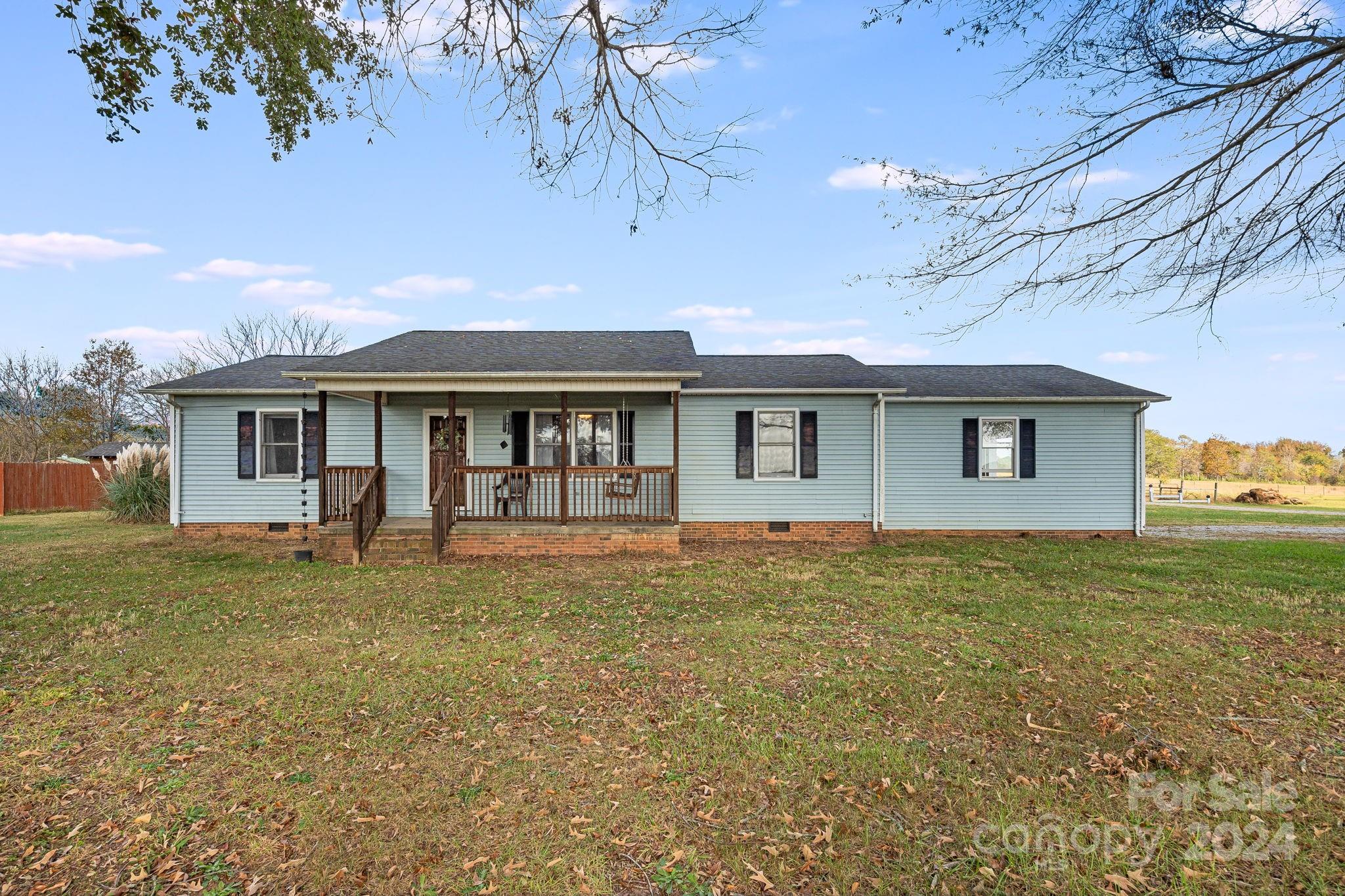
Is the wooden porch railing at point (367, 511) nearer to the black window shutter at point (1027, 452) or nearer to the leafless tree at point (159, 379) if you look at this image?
the black window shutter at point (1027, 452)

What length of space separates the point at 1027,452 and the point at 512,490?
10.5 m

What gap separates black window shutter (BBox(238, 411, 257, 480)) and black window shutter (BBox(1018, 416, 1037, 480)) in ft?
51.6

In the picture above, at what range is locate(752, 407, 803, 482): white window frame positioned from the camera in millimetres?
12055

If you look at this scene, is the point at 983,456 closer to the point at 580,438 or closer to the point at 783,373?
the point at 783,373

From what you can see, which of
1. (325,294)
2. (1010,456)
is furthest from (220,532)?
(325,294)

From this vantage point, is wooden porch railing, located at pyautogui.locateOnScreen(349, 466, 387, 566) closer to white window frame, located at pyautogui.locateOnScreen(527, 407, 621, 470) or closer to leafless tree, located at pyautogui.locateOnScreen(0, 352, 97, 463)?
white window frame, located at pyautogui.locateOnScreen(527, 407, 621, 470)

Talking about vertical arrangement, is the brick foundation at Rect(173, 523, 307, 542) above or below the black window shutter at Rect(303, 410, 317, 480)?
below

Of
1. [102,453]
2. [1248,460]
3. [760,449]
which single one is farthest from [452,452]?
[1248,460]

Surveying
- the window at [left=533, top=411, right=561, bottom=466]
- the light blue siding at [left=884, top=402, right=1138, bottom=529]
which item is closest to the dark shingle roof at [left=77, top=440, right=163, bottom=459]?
the window at [left=533, top=411, right=561, bottom=466]

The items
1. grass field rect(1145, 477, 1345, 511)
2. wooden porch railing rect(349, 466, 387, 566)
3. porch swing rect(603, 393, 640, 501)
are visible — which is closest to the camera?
wooden porch railing rect(349, 466, 387, 566)

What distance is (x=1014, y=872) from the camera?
2578mm

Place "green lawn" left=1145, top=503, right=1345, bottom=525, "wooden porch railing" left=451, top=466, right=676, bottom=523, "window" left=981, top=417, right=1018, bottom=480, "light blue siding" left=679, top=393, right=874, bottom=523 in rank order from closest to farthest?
"wooden porch railing" left=451, top=466, right=676, bottom=523 < "light blue siding" left=679, top=393, right=874, bottom=523 < "window" left=981, top=417, right=1018, bottom=480 < "green lawn" left=1145, top=503, right=1345, bottom=525

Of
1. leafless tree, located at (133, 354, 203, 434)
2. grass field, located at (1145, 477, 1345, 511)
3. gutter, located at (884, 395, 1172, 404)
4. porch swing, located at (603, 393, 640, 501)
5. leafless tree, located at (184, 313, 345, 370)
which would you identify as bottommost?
grass field, located at (1145, 477, 1345, 511)

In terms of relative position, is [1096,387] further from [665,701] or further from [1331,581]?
[665,701]
